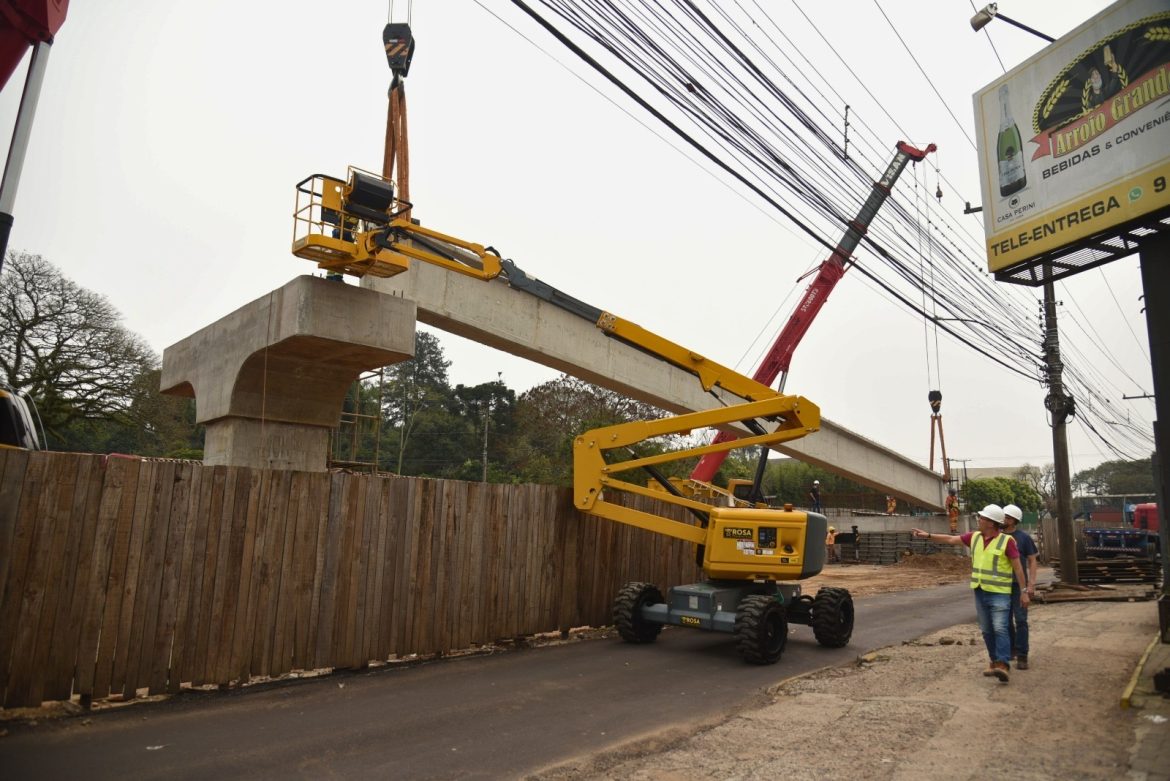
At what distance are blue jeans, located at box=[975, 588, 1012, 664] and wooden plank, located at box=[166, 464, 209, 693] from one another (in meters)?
8.15

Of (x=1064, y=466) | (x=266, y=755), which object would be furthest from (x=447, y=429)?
(x=266, y=755)

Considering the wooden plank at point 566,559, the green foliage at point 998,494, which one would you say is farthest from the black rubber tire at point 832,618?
the green foliage at point 998,494

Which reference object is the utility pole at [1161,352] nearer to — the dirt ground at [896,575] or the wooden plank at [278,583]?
the wooden plank at [278,583]

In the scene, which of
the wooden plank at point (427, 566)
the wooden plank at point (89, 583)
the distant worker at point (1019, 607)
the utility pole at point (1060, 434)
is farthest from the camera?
the utility pole at point (1060, 434)

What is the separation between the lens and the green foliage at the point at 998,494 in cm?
5954

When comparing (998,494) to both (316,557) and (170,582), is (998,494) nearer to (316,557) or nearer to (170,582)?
(316,557)

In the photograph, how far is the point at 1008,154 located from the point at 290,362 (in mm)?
11627

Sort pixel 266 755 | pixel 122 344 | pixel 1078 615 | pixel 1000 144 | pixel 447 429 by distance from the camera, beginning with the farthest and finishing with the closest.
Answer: pixel 447 429 → pixel 122 344 → pixel 1078 615 → pixel 1000 144 → pixel 266 755

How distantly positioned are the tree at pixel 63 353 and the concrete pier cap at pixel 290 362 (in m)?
21.2

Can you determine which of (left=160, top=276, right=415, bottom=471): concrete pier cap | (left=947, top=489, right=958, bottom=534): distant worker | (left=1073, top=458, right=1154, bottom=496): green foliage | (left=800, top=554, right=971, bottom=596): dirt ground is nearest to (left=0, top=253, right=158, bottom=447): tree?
(left=160, top=276, right=415, bottom=471): concrete pier cap

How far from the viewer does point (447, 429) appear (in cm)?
6856

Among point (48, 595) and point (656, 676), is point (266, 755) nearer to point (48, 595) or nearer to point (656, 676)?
point (48, 595)

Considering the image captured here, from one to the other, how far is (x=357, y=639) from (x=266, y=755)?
2.98 m

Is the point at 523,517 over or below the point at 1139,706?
over
